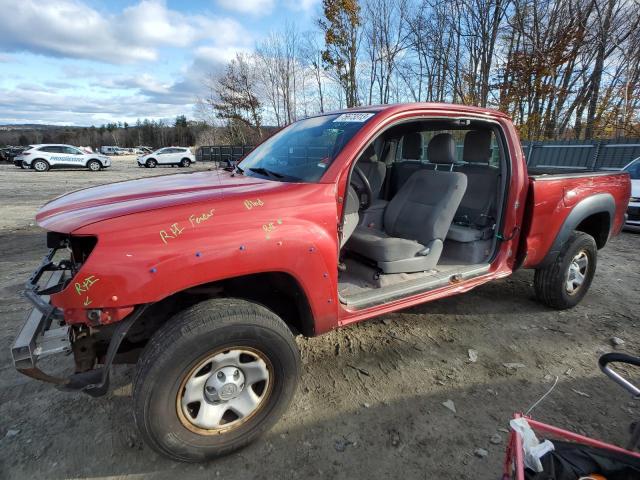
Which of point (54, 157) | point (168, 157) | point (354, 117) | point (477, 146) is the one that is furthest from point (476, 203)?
point (168, 157)

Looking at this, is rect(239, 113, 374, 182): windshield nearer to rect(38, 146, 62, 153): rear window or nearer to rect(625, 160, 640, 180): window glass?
rect(625, 160, 640, 180): window glass

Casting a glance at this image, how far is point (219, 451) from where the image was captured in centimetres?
202

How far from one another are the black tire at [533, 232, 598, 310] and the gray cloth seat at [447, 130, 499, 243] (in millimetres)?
751

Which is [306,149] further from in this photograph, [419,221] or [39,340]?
[39,340]

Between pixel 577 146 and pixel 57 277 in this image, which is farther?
pixel 577 146

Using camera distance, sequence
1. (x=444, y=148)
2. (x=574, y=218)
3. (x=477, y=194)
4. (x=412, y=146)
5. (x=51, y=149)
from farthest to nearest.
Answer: (x=51, y=149)
(x=412, y=146)
(x=477, y=194)
(x=444, y=148)
(x=574, y=218)

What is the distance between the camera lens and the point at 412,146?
4.21 m

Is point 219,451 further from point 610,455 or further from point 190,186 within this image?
point 610,455

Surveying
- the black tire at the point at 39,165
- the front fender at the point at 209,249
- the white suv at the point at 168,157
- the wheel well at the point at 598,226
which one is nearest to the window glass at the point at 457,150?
the wheel well at the point at 598,226

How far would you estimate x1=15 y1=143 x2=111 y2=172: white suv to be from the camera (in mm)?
22859

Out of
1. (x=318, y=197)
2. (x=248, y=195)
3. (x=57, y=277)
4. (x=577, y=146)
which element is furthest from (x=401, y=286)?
(x=577, y=146)

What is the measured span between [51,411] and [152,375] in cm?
122

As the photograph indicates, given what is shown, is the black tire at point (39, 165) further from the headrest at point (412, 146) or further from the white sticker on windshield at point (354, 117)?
the white sticker on windshield at point (354, 117)

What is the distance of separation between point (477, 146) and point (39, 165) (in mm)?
27354
